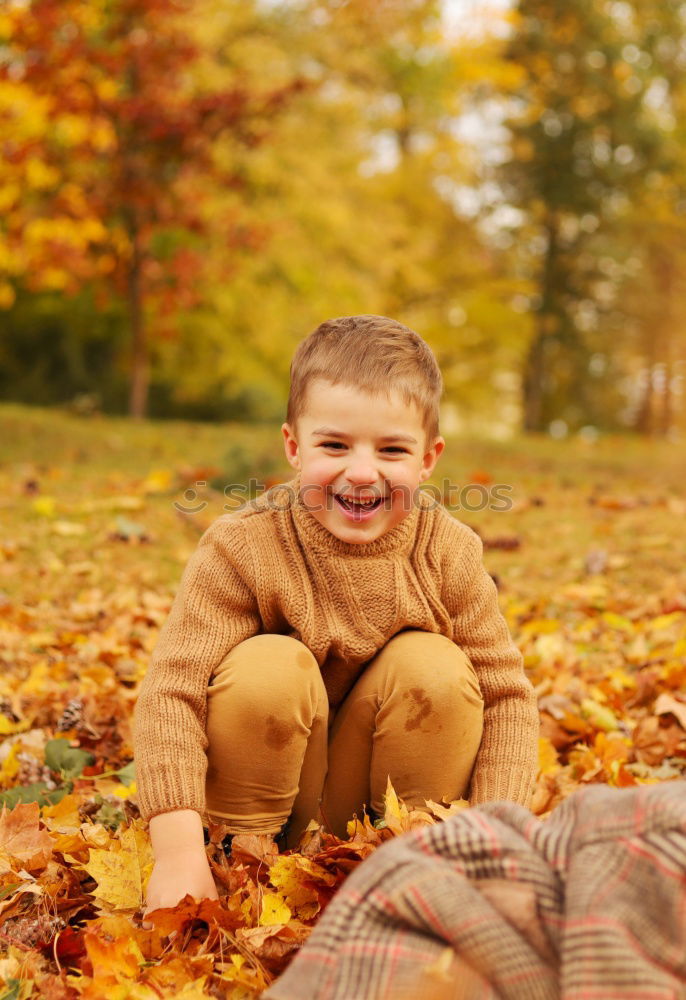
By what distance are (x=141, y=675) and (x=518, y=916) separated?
6.98 ft

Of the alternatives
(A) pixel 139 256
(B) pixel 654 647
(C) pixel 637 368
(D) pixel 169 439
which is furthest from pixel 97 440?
(C) pixel 637 368

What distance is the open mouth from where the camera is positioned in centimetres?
194

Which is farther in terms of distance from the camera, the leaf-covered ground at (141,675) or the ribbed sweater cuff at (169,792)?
the ribbed sweater cuff at (169,792)

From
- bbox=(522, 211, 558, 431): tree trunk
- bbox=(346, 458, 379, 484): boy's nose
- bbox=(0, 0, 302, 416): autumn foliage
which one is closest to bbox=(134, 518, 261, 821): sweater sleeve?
bbox=(346, 458, 379, 484): boy's nose

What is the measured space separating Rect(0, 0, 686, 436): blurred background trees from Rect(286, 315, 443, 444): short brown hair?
23.3 ft

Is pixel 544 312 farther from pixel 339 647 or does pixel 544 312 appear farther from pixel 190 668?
pixel 190 668

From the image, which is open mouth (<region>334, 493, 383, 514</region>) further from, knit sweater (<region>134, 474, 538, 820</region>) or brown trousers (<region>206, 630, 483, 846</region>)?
brown trousers (<region>206, 630, 483, 846</region>)

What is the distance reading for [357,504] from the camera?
1948 millimetres

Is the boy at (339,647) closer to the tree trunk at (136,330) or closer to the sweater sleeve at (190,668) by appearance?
the sweater sleeve at (190,668)

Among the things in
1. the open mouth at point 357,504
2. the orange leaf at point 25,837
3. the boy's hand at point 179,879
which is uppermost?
the open mouth at point 357,504

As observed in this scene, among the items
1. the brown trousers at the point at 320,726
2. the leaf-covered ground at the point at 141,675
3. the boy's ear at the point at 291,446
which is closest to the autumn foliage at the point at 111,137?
the leaf-covered ground at the point at 141,675

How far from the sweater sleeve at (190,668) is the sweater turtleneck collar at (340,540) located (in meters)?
0.13

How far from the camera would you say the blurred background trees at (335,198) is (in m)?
9.41

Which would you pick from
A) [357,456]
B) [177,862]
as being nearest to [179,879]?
[177,862]
